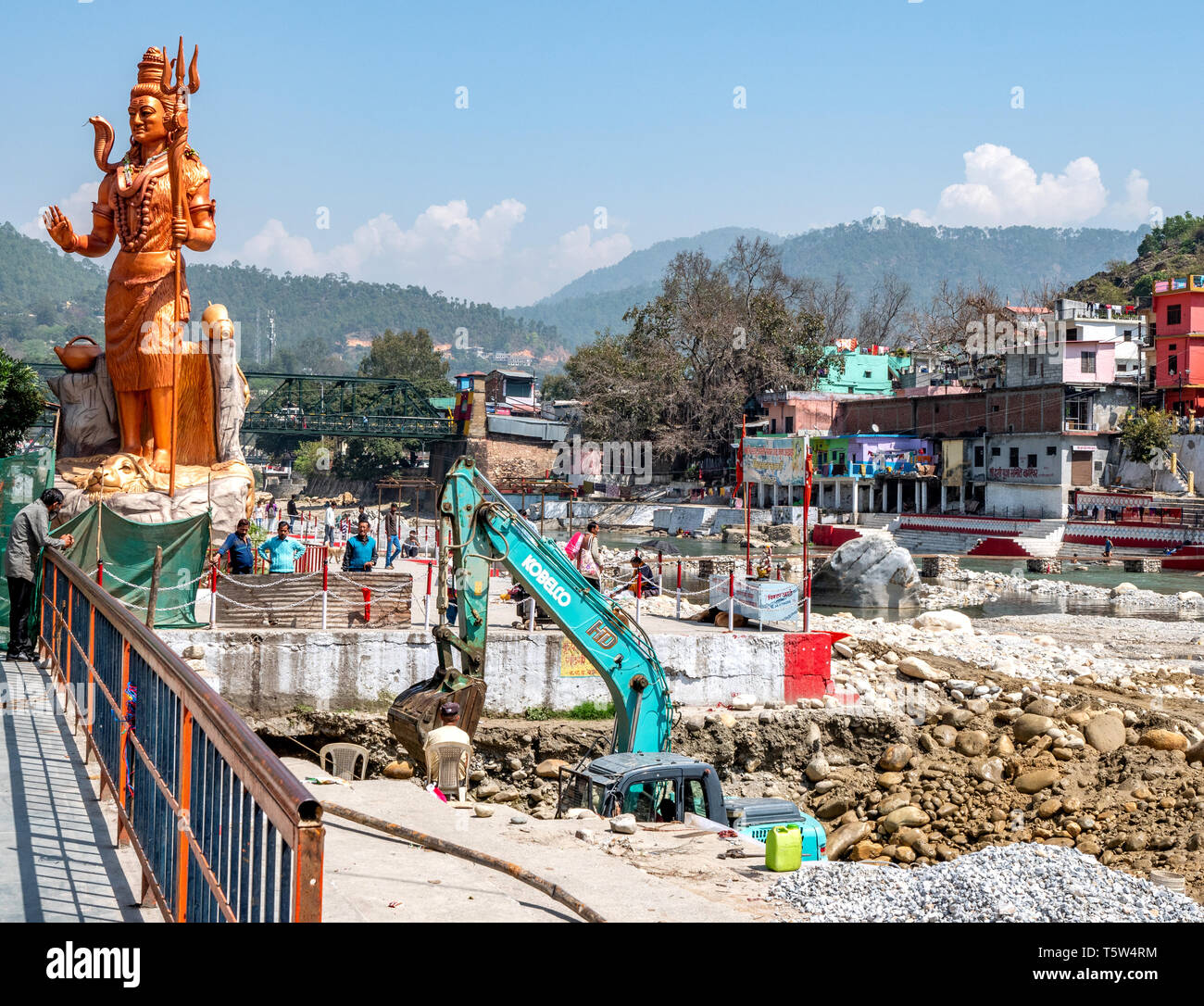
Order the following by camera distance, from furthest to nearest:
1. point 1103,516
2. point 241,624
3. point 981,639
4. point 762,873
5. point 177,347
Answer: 1. point 1103,516
2. point 981,639
3. point 177,347
4. point 241,624
5. point 762,873

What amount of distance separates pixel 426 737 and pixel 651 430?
68381 mm

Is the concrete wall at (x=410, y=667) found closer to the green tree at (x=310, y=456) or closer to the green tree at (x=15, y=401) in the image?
the green tree at (x=15, y=401)

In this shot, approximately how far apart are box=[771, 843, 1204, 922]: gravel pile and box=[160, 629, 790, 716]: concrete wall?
815 cm

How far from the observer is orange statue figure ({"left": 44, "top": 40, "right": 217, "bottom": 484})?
23.2 metres

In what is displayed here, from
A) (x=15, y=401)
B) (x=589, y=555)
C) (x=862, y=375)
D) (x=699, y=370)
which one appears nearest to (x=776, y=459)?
(x=699, y=370)

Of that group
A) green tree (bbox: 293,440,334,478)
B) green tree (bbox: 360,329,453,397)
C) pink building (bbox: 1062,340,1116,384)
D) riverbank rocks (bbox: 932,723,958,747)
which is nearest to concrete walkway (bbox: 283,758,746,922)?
riverbank rocks (bbox: 932,723,958,747)

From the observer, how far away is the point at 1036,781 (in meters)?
16.1

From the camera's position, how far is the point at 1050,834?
1446 cm

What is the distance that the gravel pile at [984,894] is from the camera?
9.10 meters

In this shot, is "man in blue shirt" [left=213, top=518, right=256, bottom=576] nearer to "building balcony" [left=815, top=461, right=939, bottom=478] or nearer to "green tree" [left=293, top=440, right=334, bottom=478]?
"building balcony" [left=815, top=461, right=939, bottom=478]

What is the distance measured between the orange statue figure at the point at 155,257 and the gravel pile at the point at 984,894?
17.1 m

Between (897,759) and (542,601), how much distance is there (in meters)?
6.56
